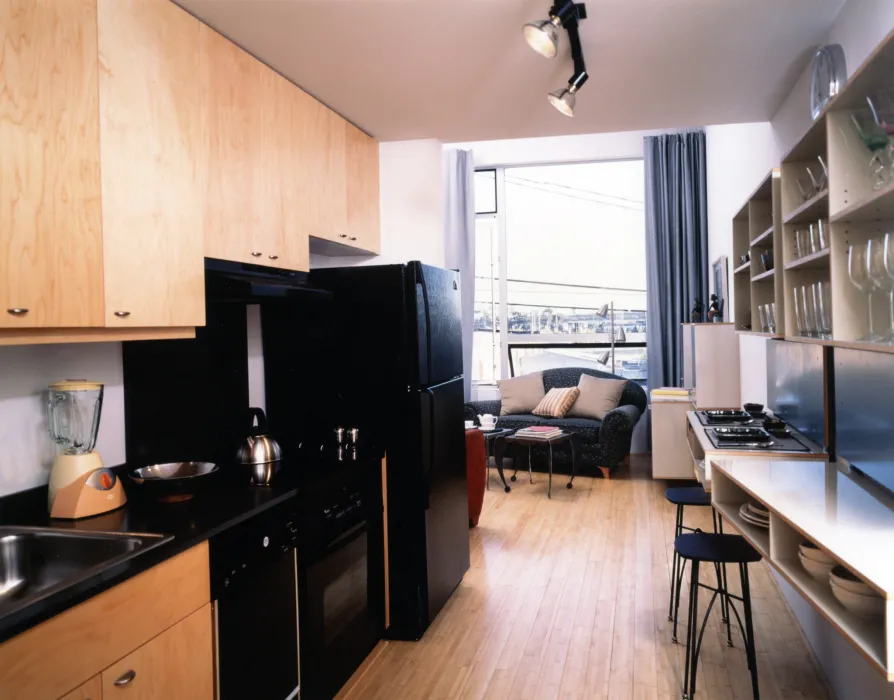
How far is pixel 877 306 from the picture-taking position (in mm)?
1982

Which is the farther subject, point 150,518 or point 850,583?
point 150,518

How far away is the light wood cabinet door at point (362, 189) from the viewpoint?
3.60 metres

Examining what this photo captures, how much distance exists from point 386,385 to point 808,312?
5.76 feet

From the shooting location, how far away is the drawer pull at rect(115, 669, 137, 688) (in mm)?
1626

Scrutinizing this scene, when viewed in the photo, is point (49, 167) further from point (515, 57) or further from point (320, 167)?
point (515, 57)

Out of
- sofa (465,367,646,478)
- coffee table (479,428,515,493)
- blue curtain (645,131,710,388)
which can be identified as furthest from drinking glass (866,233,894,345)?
blue curtain (645,131,710,388)

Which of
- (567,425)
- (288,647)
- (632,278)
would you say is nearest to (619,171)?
(632,278)

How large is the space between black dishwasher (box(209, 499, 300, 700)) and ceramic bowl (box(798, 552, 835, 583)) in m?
1.56

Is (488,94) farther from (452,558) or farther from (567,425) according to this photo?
(567,425)

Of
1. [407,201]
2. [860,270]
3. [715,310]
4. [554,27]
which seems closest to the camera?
[860,270]

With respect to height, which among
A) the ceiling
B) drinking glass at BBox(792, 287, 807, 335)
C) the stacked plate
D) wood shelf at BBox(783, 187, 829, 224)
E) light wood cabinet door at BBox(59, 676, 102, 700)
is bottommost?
light wood cabinet door at BBox(59, 676, 102, 700)

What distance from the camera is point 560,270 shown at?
25.8 ft

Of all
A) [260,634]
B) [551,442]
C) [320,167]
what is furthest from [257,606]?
[551,442]

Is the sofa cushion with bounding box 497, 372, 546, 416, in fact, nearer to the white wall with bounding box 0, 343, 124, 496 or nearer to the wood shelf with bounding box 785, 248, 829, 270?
the wood shelf with bounding box 785, 248, 829, 270
